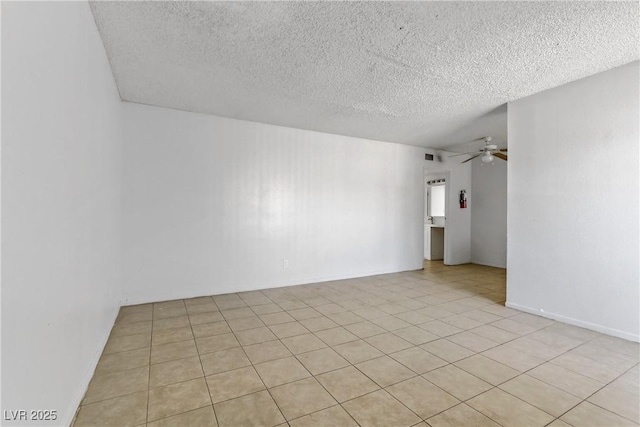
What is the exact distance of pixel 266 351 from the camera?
102 inches

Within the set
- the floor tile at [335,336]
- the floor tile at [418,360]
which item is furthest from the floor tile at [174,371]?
the floor tile at [418,360]

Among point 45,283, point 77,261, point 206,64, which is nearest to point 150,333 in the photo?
point 77,261

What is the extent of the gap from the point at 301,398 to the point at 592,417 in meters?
1.80

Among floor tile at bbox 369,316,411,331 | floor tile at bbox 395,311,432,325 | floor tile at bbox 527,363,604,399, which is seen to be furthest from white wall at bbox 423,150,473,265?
floor tile at bbox 527,363,604,399

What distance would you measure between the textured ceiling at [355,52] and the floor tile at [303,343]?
2675mm

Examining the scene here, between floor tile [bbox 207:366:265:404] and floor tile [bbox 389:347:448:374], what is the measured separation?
3.85 feet

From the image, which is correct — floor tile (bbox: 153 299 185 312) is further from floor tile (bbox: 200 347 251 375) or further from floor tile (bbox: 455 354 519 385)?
floor tile (bbox: 455 354 519 385)

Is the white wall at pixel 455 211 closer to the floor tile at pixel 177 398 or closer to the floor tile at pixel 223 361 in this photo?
the floor tile at pixel 223 361

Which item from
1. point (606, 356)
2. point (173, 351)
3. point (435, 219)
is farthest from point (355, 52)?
point (435, 219)

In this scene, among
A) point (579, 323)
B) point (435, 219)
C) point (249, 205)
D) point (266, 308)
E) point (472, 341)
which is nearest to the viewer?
point (472, 341)

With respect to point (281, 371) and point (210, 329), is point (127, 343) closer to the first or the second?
point (210, 329)

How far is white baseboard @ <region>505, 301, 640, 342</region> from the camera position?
9.37ft

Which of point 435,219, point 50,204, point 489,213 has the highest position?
point 50,204

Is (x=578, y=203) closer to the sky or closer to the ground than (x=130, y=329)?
closer to the sky
